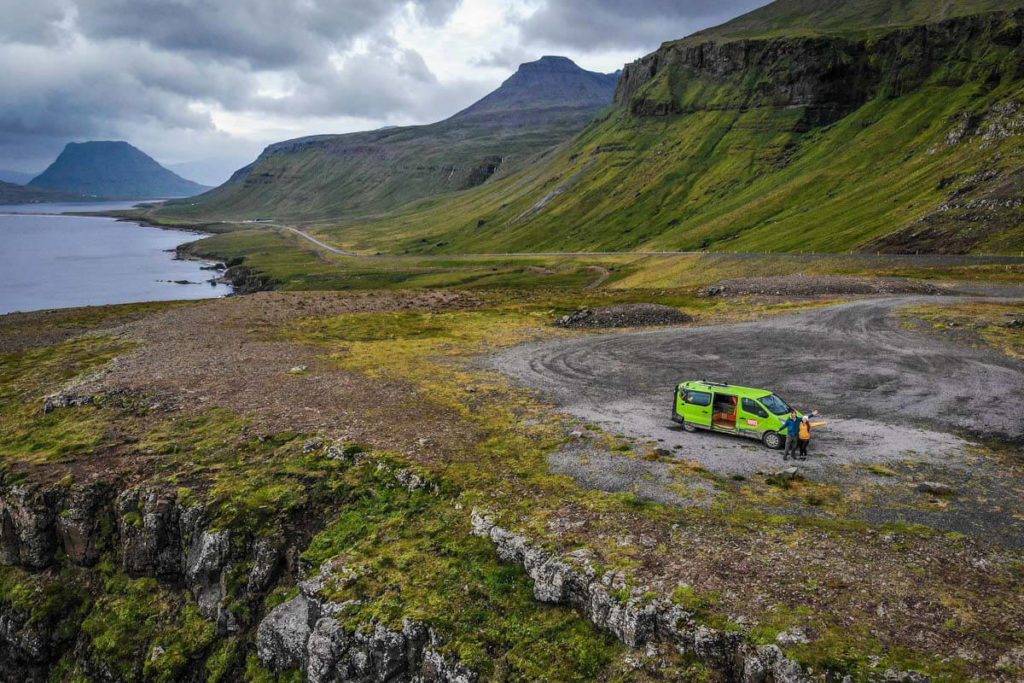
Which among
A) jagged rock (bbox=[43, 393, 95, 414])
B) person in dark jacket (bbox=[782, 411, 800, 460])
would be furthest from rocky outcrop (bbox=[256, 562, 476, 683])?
jagged rock (bbox=[43, 393, 95, 414])

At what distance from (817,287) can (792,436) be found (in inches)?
1987

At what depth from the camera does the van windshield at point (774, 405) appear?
28131 mm

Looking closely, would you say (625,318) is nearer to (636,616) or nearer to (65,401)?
(636,616)

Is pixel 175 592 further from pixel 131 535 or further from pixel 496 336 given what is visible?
pixel 496 336

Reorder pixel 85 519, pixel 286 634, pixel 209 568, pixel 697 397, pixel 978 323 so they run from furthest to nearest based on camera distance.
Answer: pixel 978 323
pixel 697 397
pixel 85 519
pixel 209 568
pixel 286 634

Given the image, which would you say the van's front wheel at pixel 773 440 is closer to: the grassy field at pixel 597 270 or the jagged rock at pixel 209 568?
the jagged rock at pixel 209 568

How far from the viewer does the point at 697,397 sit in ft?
99.0

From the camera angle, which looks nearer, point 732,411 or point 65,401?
point 732,411

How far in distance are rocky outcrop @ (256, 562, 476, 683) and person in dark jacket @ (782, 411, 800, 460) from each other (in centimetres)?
1676

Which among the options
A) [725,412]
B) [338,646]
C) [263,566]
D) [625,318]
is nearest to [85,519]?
[263,566]

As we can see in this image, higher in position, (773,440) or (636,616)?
(773,440)

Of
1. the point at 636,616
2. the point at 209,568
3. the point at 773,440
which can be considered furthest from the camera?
the point at 773,440

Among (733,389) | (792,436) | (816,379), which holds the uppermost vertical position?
(733,389)

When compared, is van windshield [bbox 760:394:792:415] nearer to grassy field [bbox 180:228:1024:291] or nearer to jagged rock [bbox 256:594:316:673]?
jagged rock [bbox 256:594:316:673]
